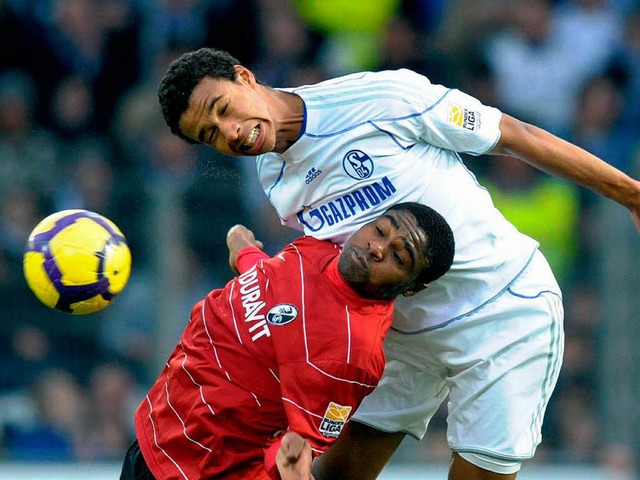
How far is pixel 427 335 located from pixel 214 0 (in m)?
5.57

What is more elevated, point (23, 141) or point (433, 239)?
point (433, 239)

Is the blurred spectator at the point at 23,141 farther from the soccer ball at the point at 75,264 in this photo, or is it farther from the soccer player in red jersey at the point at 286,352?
the soccer player in red jersey at the point at 286,352

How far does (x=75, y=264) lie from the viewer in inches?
200

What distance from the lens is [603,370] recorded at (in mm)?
8742

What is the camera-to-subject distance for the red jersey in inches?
177

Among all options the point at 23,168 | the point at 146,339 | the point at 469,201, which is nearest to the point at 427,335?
the point at 469,201

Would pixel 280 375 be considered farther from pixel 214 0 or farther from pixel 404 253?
pixel 214 0

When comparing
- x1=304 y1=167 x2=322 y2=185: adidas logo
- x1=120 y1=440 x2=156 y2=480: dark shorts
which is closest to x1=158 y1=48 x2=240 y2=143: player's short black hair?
x1=304 y1=167 x2=322 y2=185: adidas logo

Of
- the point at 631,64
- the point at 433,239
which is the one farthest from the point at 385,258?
the point at 631,64

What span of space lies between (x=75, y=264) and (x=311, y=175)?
102cm

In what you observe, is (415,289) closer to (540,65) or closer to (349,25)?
(540,65)

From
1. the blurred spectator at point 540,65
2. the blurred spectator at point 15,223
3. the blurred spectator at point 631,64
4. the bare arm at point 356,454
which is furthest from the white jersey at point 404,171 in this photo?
the blurred spectator at point 631,64

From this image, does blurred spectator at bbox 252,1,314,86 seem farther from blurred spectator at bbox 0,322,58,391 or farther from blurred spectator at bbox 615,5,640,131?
blurred spectator at bbox 0,322,58,391

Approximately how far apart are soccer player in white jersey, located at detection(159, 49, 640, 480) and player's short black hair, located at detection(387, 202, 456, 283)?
20 centimetres
